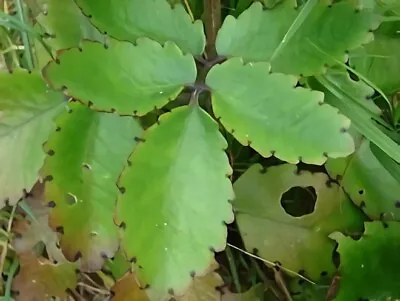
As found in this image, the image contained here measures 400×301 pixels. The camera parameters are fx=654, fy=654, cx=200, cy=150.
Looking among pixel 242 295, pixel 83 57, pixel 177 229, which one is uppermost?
pixel 83 57

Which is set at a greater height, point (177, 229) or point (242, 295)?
point (177, 229)

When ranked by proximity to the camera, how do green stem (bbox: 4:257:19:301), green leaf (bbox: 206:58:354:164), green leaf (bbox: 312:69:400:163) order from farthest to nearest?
green stem (bbox: 4:257:19:301) < green leaf (bbox: 312:69:400:163) < green leaf (bbox: 206:58:354:164)

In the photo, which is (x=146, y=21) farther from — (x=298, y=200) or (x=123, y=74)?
(x=298, y=200)

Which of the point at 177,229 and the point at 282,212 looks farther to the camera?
the point at 282,212

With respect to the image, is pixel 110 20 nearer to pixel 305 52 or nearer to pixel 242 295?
pixel 305 52

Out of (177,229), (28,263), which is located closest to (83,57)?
(177,229)

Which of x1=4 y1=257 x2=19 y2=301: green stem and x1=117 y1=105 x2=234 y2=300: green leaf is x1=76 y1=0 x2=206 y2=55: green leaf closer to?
x1=117 y1=105 x2=234 y2=300: green leaf

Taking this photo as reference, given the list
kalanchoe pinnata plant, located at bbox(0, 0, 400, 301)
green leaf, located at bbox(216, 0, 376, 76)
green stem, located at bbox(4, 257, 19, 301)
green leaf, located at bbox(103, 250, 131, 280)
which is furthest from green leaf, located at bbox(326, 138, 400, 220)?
green stem, located at bbox(4, 257, 19, 301)
